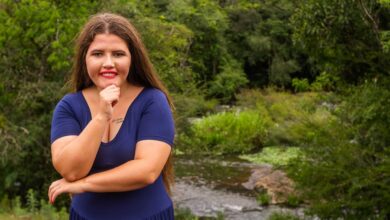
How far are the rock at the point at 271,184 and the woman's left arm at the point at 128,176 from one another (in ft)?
36.3

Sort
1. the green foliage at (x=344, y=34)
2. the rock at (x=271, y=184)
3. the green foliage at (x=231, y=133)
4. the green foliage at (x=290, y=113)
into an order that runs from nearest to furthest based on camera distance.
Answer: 1. the green foliage at (x=344, y=34)
2. the green foliage at (x=290, y=113)
3. the rock at (x=271, y=184)
4. the green foliage at (x=231, y=133)

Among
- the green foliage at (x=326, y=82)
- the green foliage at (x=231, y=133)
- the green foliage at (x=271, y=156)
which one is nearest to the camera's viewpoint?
the green foliage at (x=326, y=82)

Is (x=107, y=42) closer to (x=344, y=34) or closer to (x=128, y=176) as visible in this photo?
(x=128, y=176)

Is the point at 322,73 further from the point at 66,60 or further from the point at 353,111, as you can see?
the point at 66,60

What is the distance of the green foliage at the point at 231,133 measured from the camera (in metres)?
20.0

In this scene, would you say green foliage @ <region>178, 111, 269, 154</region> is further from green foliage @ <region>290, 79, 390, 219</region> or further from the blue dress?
the blue dress

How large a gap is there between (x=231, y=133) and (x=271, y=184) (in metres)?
6.68

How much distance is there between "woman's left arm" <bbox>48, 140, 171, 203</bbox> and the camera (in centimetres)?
214

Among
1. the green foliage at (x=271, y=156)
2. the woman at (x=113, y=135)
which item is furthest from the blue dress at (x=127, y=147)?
the green foliage at (x=271, y=156)

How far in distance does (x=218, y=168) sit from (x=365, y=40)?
10.2m

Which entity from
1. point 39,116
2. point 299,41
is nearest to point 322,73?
point 299,41

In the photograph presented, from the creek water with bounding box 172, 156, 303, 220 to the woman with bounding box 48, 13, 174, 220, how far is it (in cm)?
879

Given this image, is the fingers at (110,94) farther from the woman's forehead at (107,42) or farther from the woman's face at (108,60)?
the woman's forehead at (107,42)

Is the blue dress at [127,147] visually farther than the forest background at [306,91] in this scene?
No
